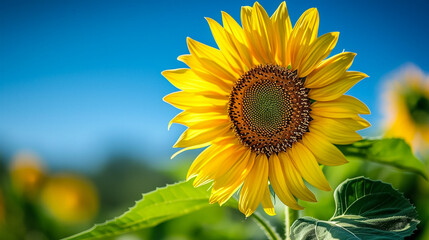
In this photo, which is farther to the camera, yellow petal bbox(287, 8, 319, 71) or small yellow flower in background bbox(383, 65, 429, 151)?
small yellow flower in background bbox(383, 65, 429, 151)

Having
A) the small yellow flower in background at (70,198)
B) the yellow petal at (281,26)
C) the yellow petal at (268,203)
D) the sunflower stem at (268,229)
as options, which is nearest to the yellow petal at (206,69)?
the yellow petal at (281,26)

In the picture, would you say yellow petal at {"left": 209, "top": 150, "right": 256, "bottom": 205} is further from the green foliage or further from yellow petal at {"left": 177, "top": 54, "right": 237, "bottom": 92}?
yellow petal at {"left": 177, "top": 54, "right": 237, "bottom": 92}

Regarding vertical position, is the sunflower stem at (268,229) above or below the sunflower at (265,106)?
below

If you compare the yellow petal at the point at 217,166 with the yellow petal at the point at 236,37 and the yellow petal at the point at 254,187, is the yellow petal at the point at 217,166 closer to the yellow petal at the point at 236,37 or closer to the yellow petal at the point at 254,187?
the yellow petal at the point at 254,187

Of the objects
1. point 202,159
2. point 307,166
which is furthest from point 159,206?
point 307,166

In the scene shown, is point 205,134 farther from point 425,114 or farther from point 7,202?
point 425,114

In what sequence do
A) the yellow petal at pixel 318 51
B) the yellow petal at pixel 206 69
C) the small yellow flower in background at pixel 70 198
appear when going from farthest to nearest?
the small yellow flower in background at pixel 70 198, the yellow petal at pixel 206 69, the yellow petal at pixel 318 51

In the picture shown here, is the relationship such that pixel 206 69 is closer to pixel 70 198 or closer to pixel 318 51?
pixel 318 51

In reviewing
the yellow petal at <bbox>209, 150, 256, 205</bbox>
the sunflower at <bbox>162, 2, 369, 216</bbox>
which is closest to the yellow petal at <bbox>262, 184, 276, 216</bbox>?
the sunflower at <bbox>162, 2, 369, 216</bbox>
